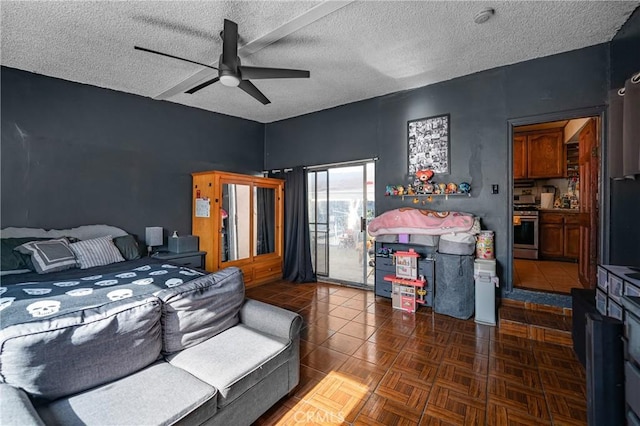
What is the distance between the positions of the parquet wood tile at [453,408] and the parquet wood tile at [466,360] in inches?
14.5

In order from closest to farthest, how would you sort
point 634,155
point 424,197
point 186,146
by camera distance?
point 634,155, point 424,197, point 186,146

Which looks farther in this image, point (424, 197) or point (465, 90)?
point (424, 197)

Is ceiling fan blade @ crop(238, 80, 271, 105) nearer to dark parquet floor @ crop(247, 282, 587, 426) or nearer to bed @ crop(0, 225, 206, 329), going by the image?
bed @ crop(0, 225, 206, 329)

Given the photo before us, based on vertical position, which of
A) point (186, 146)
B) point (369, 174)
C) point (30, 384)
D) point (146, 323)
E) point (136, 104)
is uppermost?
point (136, 104)

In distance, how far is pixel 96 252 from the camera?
3.14 m

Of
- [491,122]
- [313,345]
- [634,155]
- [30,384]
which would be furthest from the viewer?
[491,122]

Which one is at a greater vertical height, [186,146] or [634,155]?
[186,146]

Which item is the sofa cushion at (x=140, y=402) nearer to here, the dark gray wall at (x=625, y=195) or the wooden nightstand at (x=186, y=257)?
the wooden nightstand at (x=186, y=257)

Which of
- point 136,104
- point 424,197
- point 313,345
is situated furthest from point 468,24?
point 136,104

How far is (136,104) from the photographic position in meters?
3.93

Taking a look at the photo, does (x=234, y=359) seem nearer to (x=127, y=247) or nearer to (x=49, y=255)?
(x=49, y=255)

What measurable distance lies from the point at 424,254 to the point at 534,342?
1380 mm

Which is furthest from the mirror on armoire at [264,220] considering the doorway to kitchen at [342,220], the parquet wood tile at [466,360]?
the parquet wood tile at [466,360]

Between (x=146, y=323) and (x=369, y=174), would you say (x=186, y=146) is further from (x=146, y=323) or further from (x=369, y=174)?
(x=146, y=323)
